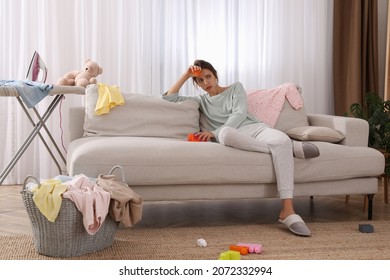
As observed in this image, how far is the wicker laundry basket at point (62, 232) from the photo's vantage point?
8.52ft

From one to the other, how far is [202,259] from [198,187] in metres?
0.63

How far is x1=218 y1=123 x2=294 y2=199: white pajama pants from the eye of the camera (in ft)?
10.4

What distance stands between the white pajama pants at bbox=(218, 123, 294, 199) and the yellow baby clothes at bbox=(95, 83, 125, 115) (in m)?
0.72

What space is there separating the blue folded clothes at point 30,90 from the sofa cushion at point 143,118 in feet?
0.87

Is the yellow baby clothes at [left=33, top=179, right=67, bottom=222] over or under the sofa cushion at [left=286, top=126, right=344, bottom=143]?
under

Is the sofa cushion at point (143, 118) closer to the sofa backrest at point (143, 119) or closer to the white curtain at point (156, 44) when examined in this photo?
the sofa backrest at point (143, 119)

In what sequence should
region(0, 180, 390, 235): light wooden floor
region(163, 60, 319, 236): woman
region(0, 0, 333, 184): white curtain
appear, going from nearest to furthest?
region(163, 60, 319, 236): woman < region(0, 180, 390, 235): light wooden floor < region(0, 0, 333, 184): white curtain

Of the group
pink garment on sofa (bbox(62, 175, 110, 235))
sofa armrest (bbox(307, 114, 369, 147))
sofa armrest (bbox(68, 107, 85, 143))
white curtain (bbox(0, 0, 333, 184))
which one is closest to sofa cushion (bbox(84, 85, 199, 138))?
sofa armrest (bbox(68, 107, 85, 143))

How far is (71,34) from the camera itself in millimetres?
4809

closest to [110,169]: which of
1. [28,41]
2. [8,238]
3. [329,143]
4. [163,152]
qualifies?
[163,152]

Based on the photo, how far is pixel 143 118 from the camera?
12.2ft

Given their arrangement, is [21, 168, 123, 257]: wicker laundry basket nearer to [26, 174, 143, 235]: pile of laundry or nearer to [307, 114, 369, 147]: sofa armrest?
[26, 174, 143, 235]: pile of laundry

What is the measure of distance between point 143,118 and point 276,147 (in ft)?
3.00

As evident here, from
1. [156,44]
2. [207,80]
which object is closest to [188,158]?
[207,80]
